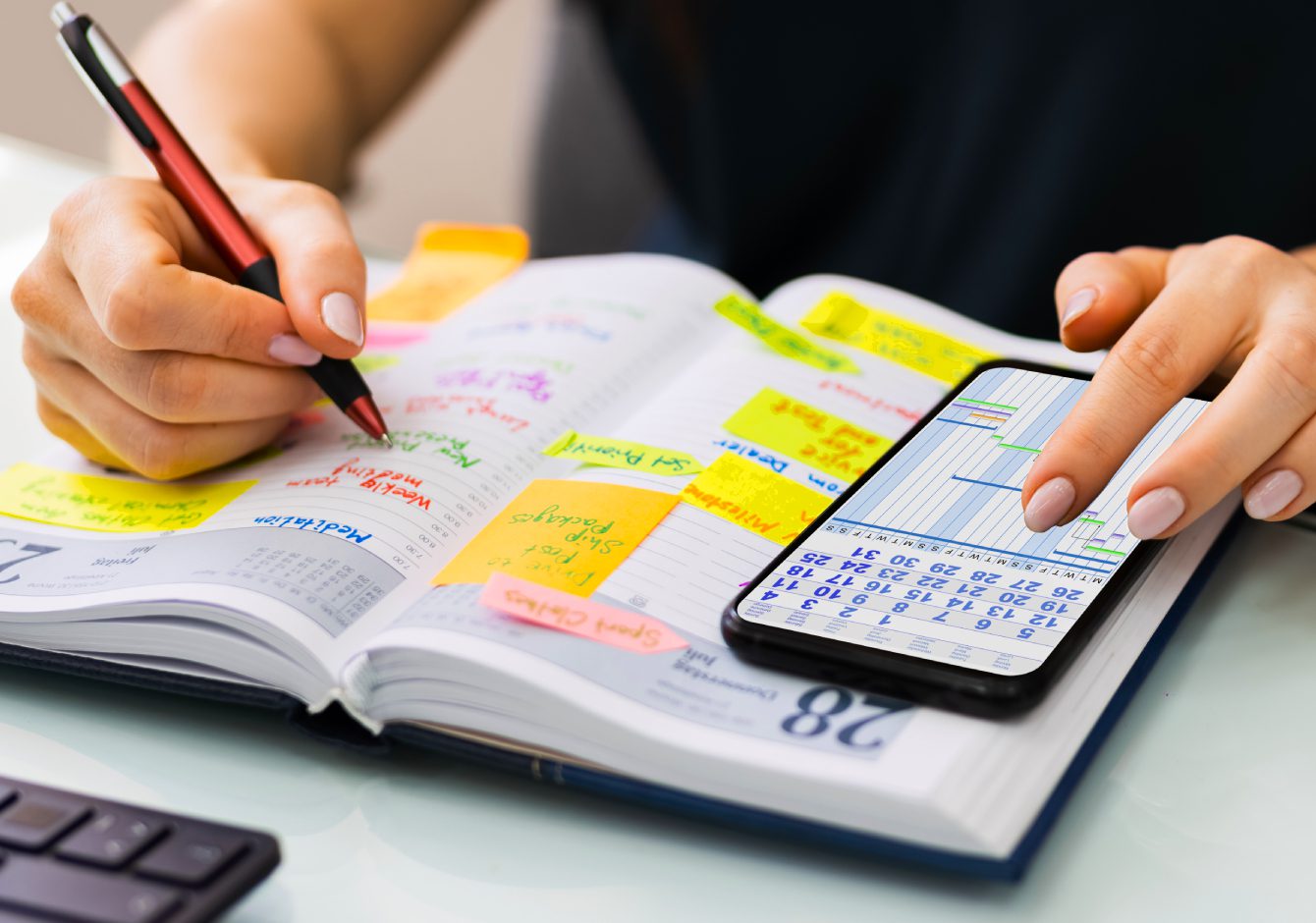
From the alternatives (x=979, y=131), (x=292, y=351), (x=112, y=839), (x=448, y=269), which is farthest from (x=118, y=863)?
(x=979, y=131)

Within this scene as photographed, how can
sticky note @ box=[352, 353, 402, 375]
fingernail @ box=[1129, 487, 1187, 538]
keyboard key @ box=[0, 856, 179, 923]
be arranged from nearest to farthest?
keyboard key @ box=[0, 856, 179, 923] < fingernail @ box=[1129, 487, 1187, 538] < sticky note @ box=[352, 353, 402, 375]

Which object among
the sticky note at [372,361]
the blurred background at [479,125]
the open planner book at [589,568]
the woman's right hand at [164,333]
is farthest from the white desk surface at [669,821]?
the blurred background at [479,125]

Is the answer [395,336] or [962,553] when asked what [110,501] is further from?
[962,553]

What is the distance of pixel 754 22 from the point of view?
1077 millimetres

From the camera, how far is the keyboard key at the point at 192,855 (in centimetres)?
Answer: 34

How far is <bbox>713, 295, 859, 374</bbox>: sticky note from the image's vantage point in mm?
635

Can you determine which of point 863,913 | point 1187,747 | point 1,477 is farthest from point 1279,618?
point 1,477

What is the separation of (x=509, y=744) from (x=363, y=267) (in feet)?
0.86

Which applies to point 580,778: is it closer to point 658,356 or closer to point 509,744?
point 509,744

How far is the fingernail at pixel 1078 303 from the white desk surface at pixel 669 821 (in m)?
0.14

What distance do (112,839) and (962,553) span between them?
29 centimetres

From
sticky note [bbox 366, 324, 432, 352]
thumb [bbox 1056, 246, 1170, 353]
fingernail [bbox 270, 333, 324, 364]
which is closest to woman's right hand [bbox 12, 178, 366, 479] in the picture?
fingernail [bbox 270, 333, 324, 364]

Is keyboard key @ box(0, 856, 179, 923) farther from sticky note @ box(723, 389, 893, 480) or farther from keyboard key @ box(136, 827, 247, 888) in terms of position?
sticky note @ box(723, 389, 893, 480)

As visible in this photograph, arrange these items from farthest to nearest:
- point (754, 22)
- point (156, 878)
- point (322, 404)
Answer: point (754, 22)
point (322, 404)
point (156, 878)
